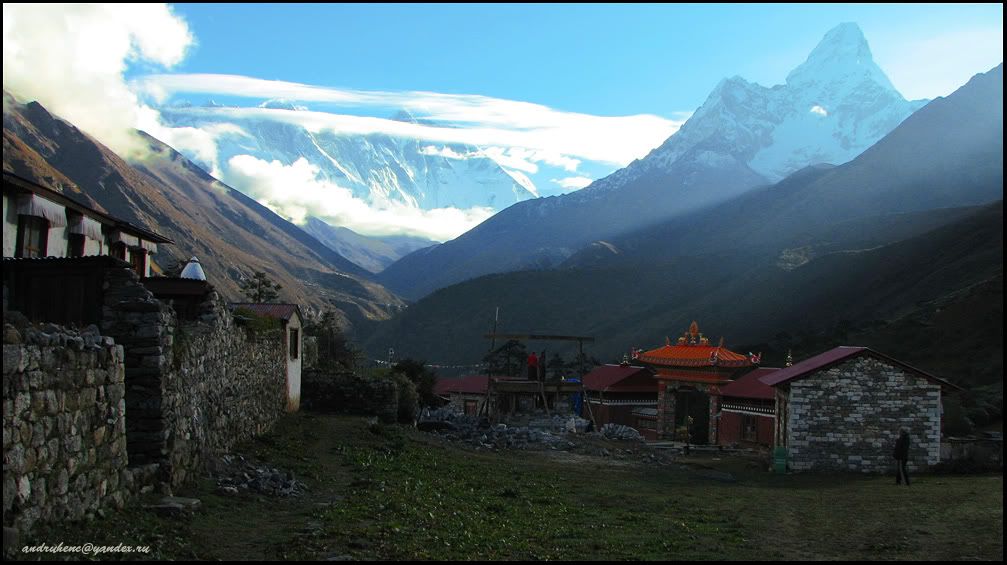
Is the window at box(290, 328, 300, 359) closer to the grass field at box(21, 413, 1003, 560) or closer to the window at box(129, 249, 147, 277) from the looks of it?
the grass field at box(21, 413, 1003, 560)

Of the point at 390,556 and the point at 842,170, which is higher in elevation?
the point at 842,170

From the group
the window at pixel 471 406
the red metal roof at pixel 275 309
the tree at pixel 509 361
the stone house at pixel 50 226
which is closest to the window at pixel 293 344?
the red metal roof at pixel 275 309

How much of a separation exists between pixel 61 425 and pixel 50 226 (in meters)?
17.9


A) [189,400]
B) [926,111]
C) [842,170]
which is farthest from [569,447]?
[926,111]

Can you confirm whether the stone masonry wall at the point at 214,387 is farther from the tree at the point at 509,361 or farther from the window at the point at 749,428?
the tree at the point at 509,361

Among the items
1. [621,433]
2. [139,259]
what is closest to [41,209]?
[139,259]

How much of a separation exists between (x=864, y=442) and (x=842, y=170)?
17313 cm

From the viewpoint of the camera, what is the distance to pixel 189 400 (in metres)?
14.0

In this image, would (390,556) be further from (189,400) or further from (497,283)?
(497,283)

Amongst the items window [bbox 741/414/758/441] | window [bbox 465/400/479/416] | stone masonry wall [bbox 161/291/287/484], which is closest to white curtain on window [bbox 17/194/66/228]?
stone masonry wall [bbox 161/291/287/484]

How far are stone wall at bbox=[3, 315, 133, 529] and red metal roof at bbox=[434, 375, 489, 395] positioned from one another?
44195 mm

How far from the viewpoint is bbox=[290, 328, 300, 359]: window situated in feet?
90.2

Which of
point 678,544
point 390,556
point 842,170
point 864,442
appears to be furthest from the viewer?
point 842,170

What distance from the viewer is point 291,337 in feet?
→ 90.6
